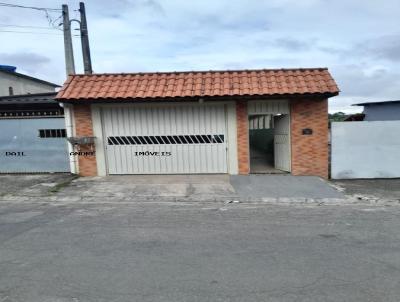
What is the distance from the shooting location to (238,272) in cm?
392

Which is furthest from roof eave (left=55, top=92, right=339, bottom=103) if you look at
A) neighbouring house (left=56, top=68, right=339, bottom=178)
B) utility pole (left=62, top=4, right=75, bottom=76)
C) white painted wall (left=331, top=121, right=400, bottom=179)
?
utility pole (left=62, top=4, right=75, bottom=76)

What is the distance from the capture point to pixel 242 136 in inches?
415

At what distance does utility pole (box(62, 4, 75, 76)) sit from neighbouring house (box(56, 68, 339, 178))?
206 inches

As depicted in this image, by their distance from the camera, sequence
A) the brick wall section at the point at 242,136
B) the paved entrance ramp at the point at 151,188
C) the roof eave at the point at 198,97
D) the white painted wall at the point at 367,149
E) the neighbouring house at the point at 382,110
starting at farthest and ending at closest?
the neighbouring house at the point at 382,110, the brick wall section at the point at 242,136, the white painted wall at the point at 367,149, the roof eave at the point at 198,97, the paved entrance ramp at the point at 151,188

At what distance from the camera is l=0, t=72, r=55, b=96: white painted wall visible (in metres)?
21.8

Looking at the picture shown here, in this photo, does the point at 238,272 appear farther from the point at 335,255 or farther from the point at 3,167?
the point at 3,167

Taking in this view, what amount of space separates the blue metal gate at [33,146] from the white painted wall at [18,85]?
12.4m

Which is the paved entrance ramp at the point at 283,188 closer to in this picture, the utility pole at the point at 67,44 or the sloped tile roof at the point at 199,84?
the sloped tile roof at the point at 199,84

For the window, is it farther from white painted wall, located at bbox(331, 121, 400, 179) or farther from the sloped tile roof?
white painted wall, located at bbox(331, 121, 400, 179)

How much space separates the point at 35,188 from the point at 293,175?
7.68 meters

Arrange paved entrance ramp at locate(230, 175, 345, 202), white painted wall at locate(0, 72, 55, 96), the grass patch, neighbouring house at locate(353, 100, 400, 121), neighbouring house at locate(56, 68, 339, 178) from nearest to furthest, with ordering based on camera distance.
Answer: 1. paved entrance ramp at locate(230, 175, 345, 202)
2. the grass patch
3. neighbouring house at locate(56, 68, 339, 178)
4. neighbouring house at locate(353, 100, 400, 121)
5. white painted wall at locate(0, 72, 55, 96)

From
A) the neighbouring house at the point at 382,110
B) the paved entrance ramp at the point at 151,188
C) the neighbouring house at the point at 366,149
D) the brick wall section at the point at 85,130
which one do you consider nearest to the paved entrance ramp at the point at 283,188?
the paved entrance ramp at the point at 151,188

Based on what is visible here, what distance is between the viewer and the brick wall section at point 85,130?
1055cm

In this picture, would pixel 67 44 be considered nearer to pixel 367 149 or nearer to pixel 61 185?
pixel 61 185
